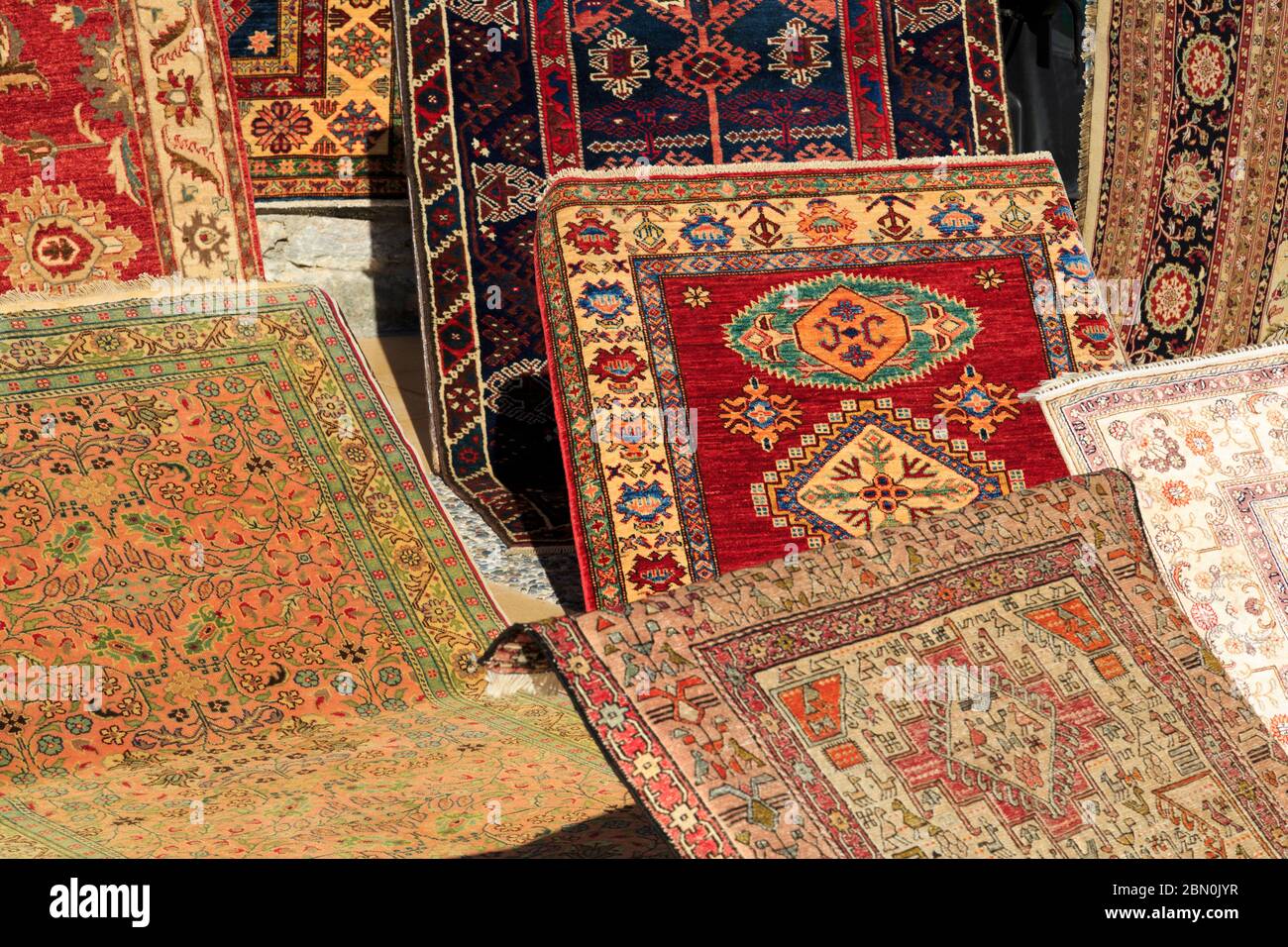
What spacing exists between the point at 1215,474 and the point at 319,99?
4.17 meters

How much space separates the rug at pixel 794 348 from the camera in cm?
396

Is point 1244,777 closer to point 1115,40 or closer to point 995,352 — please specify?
point 995,352

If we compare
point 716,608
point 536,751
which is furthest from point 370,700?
point 716,608

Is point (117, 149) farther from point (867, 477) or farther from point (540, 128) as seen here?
point (867, 477)

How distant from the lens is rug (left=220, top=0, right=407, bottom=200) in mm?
6348

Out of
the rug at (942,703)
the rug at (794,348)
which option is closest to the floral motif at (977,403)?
the rug at (794,348)

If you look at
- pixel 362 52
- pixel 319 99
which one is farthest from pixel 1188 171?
pixel 319 99

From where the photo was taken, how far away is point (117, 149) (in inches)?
193

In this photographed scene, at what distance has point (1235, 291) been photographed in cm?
539

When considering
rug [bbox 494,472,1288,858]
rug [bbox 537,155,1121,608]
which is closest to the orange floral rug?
rug [bbox 537,155,1121,608]

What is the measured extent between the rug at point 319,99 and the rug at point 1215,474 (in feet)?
12.0

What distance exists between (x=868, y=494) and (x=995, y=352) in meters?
0.59

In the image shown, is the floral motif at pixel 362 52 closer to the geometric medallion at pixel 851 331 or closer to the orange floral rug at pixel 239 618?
the orange floral rug at pixel 239 618

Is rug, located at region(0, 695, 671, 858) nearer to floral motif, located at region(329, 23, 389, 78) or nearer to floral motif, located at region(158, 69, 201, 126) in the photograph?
floral motif, located at region(158, 69, 201, 126)
